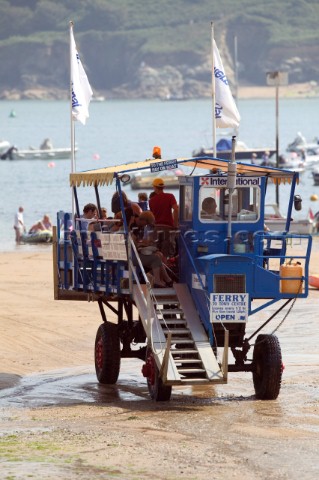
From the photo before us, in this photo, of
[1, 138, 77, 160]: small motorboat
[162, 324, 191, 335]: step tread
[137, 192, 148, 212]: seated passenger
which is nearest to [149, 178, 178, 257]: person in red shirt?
[137, 192, 148, 212]: seated passenger

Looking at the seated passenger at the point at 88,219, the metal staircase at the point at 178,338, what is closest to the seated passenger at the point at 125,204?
the seated passenger at the point at 88,219

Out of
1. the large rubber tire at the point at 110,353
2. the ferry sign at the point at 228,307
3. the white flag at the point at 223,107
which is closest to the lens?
the ferry sign at the point at 228,307

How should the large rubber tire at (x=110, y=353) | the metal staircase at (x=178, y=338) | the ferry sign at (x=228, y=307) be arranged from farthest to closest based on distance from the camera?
the large rubber tire at (x=110, y=353) → the ferry sign at (x=228, y=307) → the metal staircase at (x=178, y=338)

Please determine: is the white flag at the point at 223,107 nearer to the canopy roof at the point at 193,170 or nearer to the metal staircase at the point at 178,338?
the canopy roof at the point at 193,170

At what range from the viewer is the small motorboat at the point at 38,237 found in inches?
1795

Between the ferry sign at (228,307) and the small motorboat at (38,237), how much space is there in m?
27.8

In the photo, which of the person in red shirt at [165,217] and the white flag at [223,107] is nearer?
the person in red shirt at [165,217]

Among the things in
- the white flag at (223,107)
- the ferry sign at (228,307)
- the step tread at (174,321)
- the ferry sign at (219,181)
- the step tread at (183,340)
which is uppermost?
the white flag at (223,107)

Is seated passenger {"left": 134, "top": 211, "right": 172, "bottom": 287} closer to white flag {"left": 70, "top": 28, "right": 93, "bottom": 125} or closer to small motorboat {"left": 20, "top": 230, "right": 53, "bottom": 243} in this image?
white flag {"left": 70, "top": 28, "right": 93, "bottom": 125}

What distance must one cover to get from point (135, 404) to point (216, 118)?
440 inches

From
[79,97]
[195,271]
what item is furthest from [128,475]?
[79,97]

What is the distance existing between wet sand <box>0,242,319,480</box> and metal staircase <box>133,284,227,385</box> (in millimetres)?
472

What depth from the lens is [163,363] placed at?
56.9 ft

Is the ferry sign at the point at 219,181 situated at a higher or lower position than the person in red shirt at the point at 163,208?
higher
